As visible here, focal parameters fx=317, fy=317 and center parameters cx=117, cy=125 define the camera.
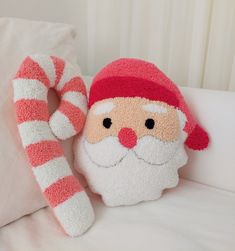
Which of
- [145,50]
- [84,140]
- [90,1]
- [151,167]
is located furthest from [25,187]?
[90,1]

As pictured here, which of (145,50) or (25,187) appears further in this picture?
(145,50)

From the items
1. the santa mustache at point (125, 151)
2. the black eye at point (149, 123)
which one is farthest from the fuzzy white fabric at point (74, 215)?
the black eye at point (149, 123)

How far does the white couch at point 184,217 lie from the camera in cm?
61

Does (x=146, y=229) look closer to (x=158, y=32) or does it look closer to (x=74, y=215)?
(x=74, y=215)

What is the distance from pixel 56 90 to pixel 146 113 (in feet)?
0.72

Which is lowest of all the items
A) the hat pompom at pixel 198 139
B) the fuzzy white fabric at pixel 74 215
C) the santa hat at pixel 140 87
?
the fuzzy white fabric at pixel 74 215

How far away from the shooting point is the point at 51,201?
25.5 inches

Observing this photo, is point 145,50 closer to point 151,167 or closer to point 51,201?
point 151,167

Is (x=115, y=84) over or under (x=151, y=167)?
over

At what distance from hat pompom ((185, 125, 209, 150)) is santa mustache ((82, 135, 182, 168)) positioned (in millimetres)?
96

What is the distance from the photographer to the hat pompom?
2.57 feet

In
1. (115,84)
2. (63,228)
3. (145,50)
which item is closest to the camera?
(63,228)

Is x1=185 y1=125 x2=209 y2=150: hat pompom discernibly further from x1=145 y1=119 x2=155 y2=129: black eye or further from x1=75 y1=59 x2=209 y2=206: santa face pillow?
x1=145 y1=119 x2=155 y2=129: black eye

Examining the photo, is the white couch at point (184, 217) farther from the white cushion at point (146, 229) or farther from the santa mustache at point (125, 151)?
the santa mustache at point (125, 151)
